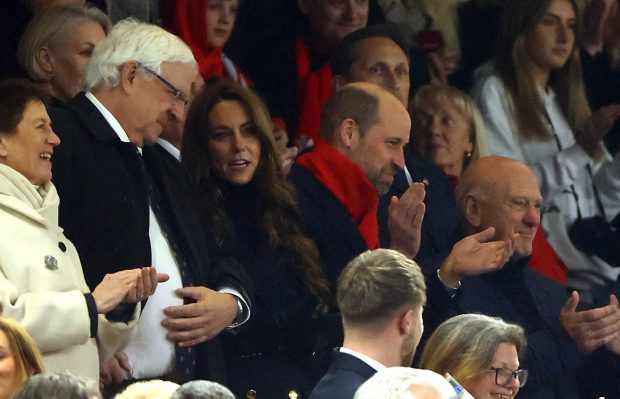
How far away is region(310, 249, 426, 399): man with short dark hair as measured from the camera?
525 cm

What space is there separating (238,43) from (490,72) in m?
1.38

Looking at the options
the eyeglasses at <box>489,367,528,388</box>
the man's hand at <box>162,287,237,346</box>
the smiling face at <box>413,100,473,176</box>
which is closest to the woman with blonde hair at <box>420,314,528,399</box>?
the eyeglasses at <box>489,367,528,388</box>

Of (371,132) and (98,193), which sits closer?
(98,193)

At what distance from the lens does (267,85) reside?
7.93m

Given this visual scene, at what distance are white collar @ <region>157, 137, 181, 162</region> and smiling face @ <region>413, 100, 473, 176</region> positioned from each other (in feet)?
5.53

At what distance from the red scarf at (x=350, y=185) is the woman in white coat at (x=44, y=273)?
1.17m

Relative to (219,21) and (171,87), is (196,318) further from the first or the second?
(219,21)

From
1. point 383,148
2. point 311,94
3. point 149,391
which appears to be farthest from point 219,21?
point 149,391

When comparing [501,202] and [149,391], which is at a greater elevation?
[149,391]

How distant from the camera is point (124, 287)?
5555 millimetres

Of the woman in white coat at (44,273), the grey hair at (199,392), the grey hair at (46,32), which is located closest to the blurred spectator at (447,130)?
the grey hair at (46,32)

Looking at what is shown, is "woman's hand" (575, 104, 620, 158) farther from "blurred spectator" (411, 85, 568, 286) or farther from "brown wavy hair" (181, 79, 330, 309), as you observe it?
"brown wavy hair" (181, 79, 330, 309)

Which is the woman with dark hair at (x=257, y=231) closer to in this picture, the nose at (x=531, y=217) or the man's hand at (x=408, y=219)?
the man's hand at (x=408, y=219)

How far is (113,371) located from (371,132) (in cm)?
168
